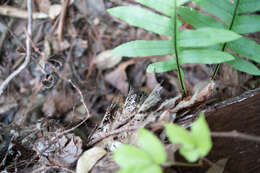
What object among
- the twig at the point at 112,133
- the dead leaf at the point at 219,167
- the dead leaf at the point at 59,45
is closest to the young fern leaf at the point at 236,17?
the dead leaf at the point at 219,167

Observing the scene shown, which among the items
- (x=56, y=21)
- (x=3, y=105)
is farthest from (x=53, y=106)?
(x=56, y=21)

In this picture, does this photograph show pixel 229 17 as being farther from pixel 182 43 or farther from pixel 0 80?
pixel 0 80

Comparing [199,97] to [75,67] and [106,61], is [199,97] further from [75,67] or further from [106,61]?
[75,67]

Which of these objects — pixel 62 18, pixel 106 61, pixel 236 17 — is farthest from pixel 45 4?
pixel 236 17

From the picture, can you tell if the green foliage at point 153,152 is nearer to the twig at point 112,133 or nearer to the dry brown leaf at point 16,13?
the twig at point 112,133

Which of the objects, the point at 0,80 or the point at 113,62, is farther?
the point at 113,62

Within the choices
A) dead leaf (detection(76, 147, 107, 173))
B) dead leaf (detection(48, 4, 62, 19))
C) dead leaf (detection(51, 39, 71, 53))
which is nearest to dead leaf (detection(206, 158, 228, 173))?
dead leaf (detection(76, 147, 107, 173))
